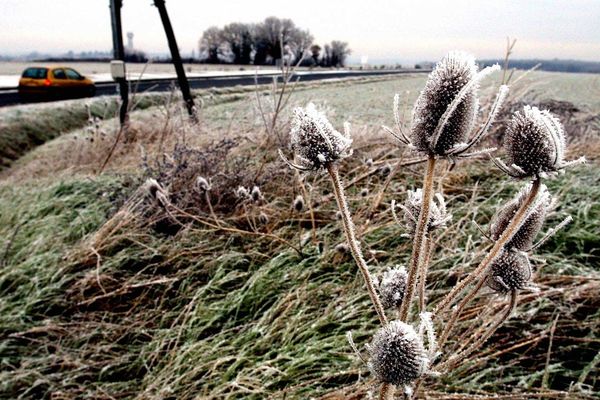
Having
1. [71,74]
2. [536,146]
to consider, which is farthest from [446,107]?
[71,74]

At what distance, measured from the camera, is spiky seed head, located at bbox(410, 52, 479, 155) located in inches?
26.6

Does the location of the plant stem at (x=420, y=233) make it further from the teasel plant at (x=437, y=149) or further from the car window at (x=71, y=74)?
the car window at (x=71, y=74)

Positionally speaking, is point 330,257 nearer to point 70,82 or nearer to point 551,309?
point 551,309

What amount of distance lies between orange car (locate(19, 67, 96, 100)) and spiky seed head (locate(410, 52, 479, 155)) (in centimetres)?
1859

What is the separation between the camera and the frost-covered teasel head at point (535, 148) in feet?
2.18

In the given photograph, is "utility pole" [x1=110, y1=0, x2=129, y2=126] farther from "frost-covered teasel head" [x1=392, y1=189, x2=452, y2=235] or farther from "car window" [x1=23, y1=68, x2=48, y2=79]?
"car window" [x1=23, y1=68, x2=48, y2=79]

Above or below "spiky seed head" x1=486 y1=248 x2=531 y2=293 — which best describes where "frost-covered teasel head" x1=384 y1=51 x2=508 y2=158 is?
above

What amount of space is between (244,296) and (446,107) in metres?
2.14

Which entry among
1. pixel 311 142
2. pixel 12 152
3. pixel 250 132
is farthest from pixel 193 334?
pixel 12 152

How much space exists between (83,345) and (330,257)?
4.81 feet

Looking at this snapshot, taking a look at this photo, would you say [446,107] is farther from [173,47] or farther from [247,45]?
[247,45]

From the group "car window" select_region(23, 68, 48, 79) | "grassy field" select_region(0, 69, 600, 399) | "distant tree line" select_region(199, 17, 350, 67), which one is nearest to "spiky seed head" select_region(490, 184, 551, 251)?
"grassy field" select_region(0, 69, 600, 399)

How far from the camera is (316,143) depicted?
31.4 inches

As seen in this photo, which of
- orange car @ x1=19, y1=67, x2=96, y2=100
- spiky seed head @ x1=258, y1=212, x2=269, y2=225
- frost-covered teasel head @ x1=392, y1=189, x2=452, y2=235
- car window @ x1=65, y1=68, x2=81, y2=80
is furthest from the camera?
car window @ x1=65, y1=68, x2=81, y2=80
